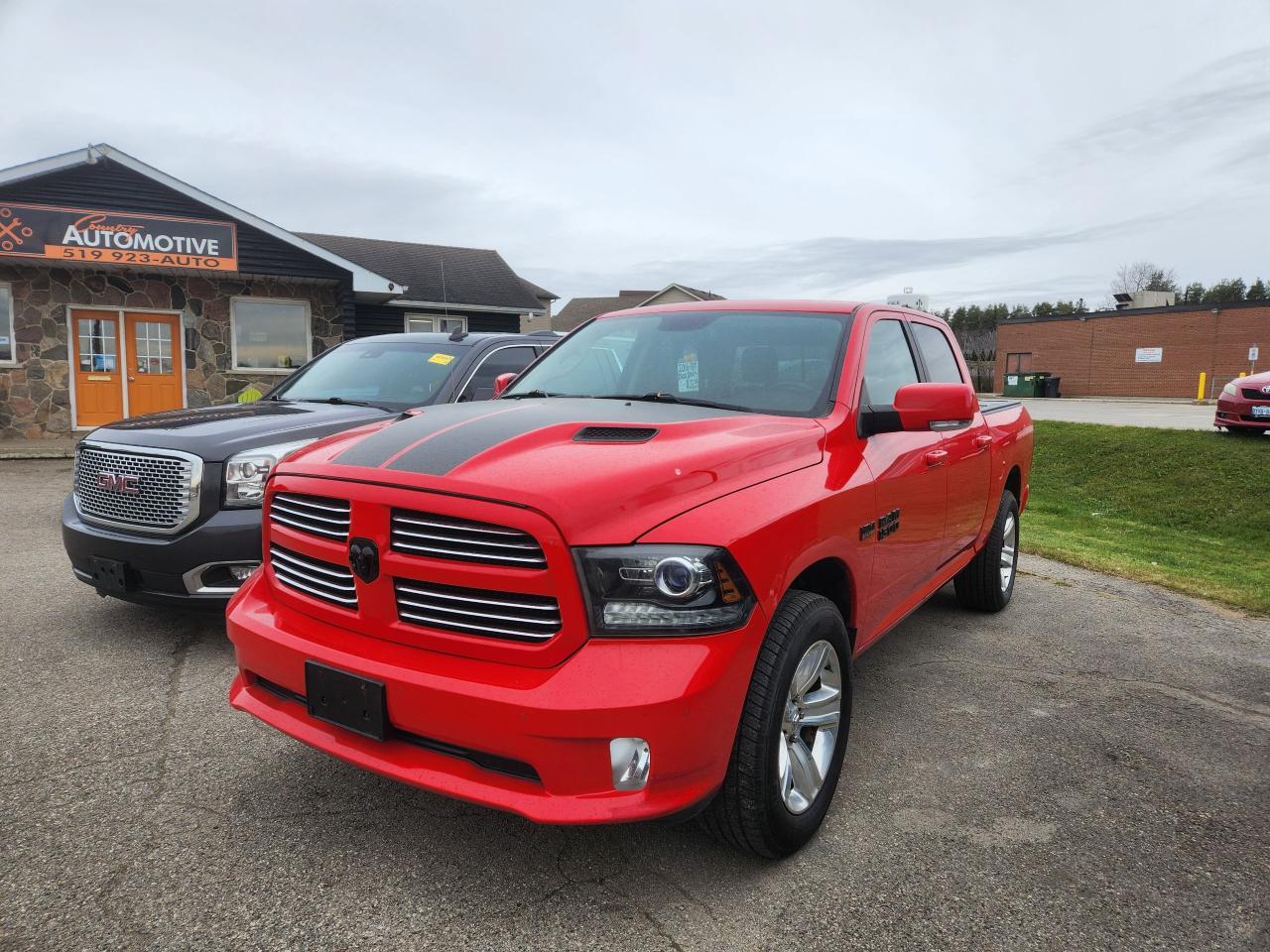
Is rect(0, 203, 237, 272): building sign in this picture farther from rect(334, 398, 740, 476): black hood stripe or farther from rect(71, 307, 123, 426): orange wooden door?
rect(334, 398, 740, 476): black hood stripe

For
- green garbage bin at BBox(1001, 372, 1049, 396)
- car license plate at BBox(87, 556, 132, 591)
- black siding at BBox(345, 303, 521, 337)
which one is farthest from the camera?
green garbage bin at BBox(1001, 372, 1049, 396)

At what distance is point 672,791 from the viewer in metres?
2.15

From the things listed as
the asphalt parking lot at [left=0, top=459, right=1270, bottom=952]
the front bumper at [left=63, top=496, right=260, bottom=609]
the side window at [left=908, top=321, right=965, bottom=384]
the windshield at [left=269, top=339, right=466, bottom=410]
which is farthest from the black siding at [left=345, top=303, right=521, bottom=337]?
the asphalt parking lot at [left=0, top=459, right=1270, bottom=952]

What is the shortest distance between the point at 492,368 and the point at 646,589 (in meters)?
4.21

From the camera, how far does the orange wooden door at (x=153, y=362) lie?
15789mm

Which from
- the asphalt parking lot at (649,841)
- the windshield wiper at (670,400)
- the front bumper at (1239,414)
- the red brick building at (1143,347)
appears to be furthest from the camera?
the red brick building at (1143,347)

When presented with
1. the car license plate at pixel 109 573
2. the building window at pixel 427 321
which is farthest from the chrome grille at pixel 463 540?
the building window at pixel 427 321

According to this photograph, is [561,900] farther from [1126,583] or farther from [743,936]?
[1126,583]

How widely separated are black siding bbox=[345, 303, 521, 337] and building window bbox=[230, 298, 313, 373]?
6.49ft

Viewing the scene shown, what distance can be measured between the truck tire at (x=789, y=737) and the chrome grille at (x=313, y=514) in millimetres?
1265

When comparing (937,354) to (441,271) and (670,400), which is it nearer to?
(670,400)

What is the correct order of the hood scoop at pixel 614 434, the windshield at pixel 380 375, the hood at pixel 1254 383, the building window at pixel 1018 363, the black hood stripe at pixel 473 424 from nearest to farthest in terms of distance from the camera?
the black hood stripe at pixel 473 424 → the hood scoop at pixel 614 434 → the windshield at pixel 380 375 → the hood at pixel 1254 383 → the building window at pixel 1018 363

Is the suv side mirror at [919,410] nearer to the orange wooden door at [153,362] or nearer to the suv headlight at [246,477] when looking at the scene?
the suv headlight at [246,477]

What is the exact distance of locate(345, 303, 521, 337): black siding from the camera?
66.4 feet
